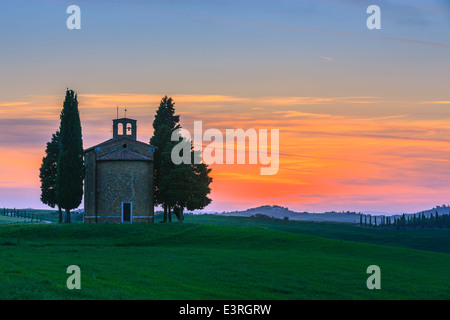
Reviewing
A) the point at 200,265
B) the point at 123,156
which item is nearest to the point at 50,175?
the point at 123,156

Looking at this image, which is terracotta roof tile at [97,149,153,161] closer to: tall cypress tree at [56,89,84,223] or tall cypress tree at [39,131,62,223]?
tall cypress tree at [56,89,84,223]

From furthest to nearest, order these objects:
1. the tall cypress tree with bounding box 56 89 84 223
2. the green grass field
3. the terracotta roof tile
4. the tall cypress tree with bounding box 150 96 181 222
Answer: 1. the tall cypress tree with bounding box 150 96 181 222
2. the tall cypress tree with bounding box 56 89 84 223
3. the terracotta roof tile
4. the green grass field

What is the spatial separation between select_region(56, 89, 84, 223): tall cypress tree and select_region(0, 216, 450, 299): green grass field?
720 centimetres

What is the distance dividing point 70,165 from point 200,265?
1443 inches

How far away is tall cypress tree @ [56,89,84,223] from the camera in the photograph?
68.0 metres

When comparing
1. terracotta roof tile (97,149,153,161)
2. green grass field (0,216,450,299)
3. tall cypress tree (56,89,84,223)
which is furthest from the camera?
tall cypress tree (56,89,84,223)

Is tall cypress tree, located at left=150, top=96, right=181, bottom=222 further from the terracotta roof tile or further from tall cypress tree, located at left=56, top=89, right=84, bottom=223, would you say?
tall cypress tree, located at left=56, top=89, right=84, bottom=223

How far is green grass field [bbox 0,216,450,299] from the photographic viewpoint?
86.0 feet

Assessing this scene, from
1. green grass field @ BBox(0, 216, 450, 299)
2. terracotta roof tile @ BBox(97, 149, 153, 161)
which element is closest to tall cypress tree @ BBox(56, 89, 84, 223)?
terracotta roof tile @ BBox(97, 149, 153, 161)

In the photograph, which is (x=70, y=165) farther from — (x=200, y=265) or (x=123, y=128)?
(x=200, y=265)

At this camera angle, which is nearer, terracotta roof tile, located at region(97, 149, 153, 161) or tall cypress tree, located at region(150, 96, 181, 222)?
terracotta roof tile, located at region(97, 149, 153, 161)

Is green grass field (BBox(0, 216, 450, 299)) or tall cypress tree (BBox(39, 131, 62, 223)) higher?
tall cypress tree (BBox(39, 131, 62, 223))
